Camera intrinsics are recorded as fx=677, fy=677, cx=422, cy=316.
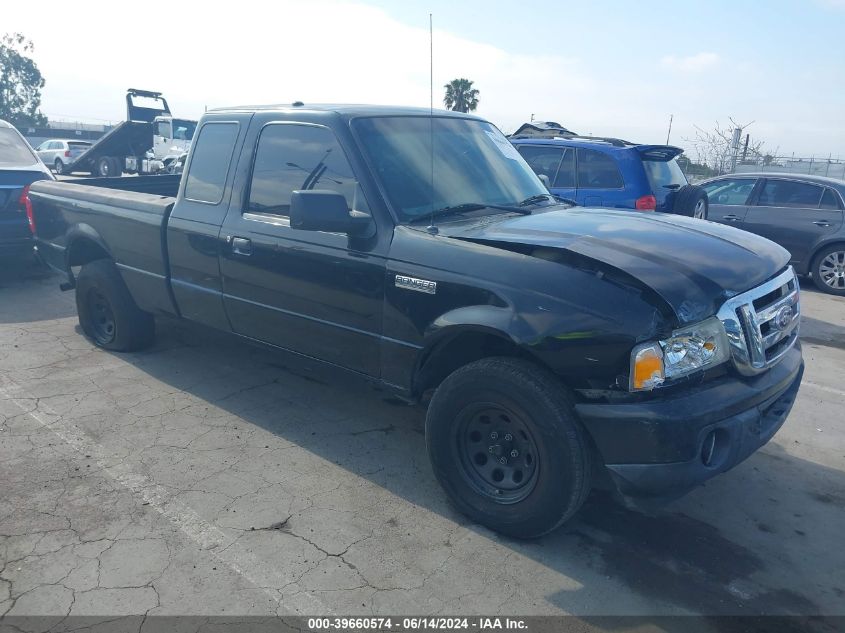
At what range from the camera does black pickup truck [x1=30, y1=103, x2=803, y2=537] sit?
2.90 metres

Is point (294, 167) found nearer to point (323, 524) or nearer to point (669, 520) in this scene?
point (323, 524)

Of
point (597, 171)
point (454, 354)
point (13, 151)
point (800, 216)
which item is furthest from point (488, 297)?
point (800, 216)

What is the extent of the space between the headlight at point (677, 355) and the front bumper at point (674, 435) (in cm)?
9

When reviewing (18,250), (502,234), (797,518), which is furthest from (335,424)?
(18,250)

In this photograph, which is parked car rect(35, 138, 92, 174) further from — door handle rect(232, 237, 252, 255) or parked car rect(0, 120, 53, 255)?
door handle rect(232, 237, 252, 255)

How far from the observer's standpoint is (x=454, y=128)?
445 centimetres

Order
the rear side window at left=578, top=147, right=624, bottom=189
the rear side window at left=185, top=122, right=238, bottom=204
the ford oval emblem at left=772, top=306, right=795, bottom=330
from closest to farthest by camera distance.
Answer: the ford oval emblem at left=772, top=306, right=795, bottom=330
the rear side window at left=185, top=122, right=238, bottom=204
the rear side window at left=578, top=147, right=624, bottom=189

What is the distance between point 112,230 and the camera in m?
5.39

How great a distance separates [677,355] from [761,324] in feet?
2.07

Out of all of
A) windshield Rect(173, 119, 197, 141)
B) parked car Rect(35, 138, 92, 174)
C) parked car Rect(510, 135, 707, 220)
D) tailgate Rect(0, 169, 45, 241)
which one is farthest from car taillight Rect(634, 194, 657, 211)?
parked car Rect(35, 138, 92, 174)

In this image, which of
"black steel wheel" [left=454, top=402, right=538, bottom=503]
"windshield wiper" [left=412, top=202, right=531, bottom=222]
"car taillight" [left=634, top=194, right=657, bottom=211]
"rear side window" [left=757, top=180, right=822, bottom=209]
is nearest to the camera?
"black steel wheel" [left=454, top=402, right=538, bottom=503]

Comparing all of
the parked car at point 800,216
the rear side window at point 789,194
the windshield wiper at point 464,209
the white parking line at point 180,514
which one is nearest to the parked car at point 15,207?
the white parking line at point 180,514

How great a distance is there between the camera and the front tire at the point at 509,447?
3.01 metres

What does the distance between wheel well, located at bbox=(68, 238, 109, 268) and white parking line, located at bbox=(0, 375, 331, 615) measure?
1.50 metres
